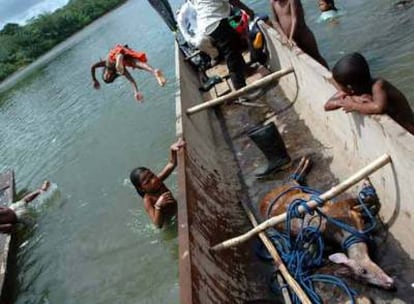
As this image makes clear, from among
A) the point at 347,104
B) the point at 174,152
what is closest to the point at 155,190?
the point at 174,152

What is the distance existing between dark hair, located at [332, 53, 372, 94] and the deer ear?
122cm

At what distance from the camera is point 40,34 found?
5300cm

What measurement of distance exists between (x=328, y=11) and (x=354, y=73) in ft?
25.8

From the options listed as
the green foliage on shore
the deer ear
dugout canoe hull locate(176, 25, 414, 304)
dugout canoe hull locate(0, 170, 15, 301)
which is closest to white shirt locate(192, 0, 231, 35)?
dugout canoe hull locate(176, 25, 414, 304)

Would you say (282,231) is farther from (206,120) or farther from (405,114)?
(206,120)

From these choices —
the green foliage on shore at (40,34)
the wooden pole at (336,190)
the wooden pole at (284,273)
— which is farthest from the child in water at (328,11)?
the green foliage on shore at (40,34)

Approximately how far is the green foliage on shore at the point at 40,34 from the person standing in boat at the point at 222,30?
39126 millimetres

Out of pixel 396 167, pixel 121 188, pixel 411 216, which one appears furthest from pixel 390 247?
pixel 121 188

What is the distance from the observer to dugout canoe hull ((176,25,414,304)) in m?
3.44

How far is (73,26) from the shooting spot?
5781 centimetres

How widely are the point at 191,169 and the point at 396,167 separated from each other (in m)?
2.00

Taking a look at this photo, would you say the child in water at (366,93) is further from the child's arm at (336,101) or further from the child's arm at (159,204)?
the child's arm at (159,204)

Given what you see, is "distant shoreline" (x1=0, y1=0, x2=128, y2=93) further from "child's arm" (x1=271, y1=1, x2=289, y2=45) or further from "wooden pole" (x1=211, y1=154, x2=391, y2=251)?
"wooden pole" (x1=211, y1=154, x2=391, y2=251)

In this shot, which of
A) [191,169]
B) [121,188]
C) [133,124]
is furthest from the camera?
[133,124]
